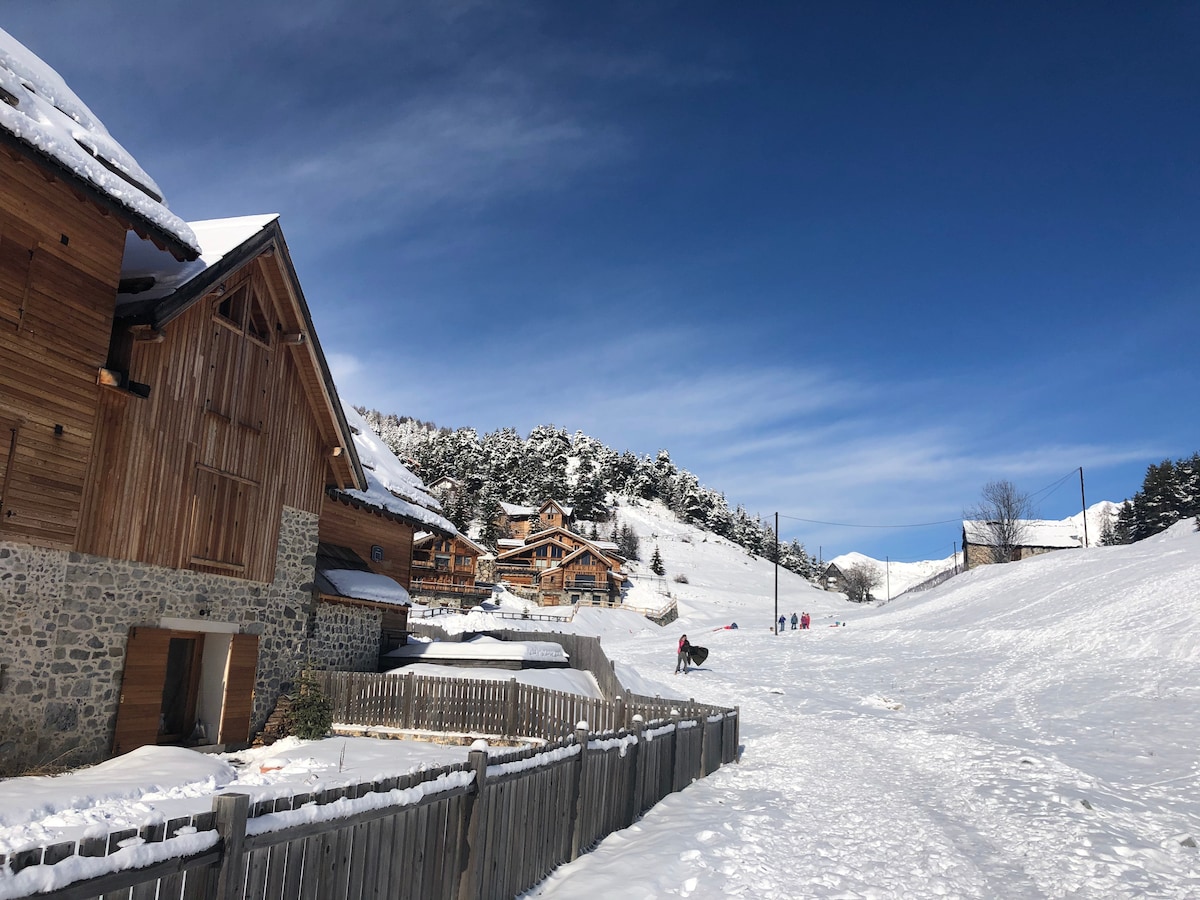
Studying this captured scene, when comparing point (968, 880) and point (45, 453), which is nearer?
point (968, 880)

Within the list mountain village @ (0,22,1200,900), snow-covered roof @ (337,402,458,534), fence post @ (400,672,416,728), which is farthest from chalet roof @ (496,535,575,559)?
fence post @ (400,672,416,728)

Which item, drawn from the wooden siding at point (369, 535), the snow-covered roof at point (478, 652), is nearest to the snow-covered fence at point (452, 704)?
the wooden siding at point (369, 535)

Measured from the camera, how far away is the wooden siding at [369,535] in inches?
931

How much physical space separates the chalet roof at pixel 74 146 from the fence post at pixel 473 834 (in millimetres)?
11018

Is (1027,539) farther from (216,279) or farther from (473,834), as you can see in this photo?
(473,834)

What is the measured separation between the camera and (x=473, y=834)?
6.91 meters

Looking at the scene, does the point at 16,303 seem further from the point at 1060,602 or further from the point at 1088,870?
the point at 1060,602

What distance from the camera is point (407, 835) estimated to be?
6.07m

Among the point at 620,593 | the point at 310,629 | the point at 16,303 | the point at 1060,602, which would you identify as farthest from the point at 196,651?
the point at 620,593

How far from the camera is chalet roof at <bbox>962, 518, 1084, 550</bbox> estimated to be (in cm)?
8531

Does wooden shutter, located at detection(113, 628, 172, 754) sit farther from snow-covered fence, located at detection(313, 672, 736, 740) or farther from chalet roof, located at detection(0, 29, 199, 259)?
chalet roof, located at detection(0, 29, 199, 259)

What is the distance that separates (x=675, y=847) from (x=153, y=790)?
746 cm

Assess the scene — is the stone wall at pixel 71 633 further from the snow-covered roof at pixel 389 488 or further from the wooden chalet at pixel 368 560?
the snow-covered roof at pixel 389 488

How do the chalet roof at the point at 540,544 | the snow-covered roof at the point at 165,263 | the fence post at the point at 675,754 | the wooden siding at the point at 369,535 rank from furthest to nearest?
1. the chalet roof at the point at 540,544
2. the wooden siding at the point at 369,535
3. the snow-covered roof at the point at 165,263
4. the fence post at the point at 675,754
